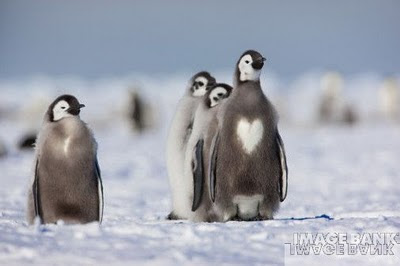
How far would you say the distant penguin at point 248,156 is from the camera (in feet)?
22.3

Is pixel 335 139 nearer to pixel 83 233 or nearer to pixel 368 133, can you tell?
pixel 368 133

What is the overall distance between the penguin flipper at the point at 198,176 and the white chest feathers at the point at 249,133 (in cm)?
45

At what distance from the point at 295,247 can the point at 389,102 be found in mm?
28042

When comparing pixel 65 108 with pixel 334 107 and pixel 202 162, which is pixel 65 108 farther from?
pixel 334 107

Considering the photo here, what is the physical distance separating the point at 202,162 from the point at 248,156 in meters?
0.47

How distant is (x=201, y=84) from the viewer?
8.15m

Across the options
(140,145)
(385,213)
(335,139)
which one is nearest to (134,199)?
(385,213)

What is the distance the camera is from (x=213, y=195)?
692cm

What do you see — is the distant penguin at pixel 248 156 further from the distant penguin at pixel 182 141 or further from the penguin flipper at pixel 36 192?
the penguin flipper at pixel 36 192

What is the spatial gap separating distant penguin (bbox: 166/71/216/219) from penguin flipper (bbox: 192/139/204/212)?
0.52 feet

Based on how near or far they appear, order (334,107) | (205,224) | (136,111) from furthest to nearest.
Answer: (334,107) < (136,111) < (205,224)

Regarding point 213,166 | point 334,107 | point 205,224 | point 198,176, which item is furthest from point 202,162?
point 334,107

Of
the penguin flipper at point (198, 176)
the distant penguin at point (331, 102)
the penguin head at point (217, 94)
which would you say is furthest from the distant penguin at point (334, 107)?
the penguin flipper at point (198, 176)

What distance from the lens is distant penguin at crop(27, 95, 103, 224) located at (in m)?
6.60
